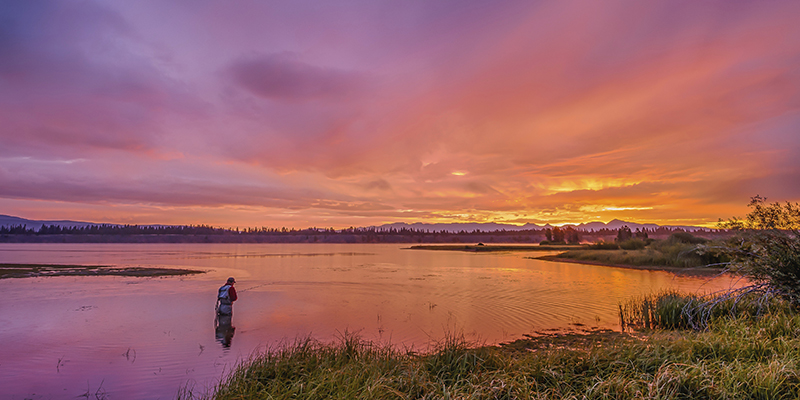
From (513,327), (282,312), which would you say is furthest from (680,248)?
(282,312)

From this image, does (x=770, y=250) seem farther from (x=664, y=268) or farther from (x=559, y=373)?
(x=664, y=268)

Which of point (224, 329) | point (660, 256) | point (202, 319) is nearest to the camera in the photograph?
point (224, 329)

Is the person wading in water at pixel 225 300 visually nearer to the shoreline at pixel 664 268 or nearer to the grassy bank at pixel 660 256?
the shoreline at pixel 664 268

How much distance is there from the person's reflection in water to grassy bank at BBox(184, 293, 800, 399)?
20.3 feet

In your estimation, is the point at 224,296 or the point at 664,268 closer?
the point at 224,296

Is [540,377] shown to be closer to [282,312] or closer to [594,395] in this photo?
[594,395]

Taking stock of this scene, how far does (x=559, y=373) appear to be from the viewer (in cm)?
793

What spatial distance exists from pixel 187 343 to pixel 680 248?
57055 millimetres

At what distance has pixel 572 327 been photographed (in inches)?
680

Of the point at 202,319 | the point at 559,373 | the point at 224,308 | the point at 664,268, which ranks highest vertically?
the point at 559,373

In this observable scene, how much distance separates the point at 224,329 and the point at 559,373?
14484 millimetres

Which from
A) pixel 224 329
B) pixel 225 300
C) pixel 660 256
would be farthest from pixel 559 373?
pixel 660 256

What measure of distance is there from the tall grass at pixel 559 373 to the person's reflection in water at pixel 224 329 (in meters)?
6.07

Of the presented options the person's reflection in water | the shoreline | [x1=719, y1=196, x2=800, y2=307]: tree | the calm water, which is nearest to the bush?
[x1=719, y1=196, x2=800, y2=307]: tree
